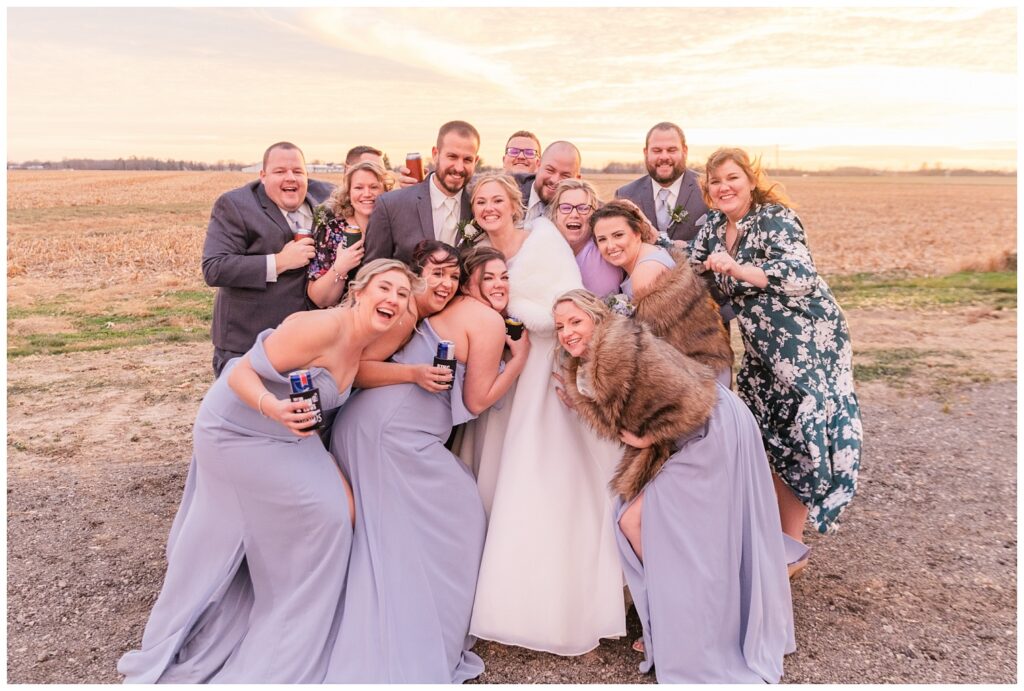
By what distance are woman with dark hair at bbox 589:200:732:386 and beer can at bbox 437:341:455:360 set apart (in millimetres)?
1245

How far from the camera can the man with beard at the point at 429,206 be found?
6.20 m

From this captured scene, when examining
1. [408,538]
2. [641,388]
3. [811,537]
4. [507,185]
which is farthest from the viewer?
[811,537]

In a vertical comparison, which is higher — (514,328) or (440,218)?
(440,218)

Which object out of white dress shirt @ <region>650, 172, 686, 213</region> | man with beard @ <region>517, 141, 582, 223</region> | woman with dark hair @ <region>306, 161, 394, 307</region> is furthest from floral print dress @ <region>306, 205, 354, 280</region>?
white dress shirt @ <region>650, 172, 686, 213</region>

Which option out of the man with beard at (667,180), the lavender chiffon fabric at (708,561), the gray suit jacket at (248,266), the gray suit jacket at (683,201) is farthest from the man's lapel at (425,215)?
the lavender chiffon fabric at (708,561)

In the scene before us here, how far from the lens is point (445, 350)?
4922 mm

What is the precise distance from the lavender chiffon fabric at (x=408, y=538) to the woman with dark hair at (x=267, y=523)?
162mm

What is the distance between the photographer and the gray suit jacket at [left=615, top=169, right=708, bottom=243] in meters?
7.05

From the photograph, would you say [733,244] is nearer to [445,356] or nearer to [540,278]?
[540,278]

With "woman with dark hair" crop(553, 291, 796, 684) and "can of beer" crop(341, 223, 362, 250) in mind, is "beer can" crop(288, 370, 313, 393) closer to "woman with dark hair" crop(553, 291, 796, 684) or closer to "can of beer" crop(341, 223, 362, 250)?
"woman with dark hair" crop(553, 291, 796, 684)

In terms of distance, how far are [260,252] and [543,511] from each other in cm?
313

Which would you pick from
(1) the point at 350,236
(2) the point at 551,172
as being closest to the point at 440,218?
(1) the point at 350,236

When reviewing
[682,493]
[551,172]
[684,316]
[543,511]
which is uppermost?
[551,172]

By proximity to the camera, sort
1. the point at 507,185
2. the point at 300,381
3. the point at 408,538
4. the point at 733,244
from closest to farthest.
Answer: the point at 300,381, the point at 408,538, the point at 507,185, the point at 733,244
